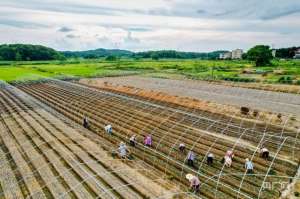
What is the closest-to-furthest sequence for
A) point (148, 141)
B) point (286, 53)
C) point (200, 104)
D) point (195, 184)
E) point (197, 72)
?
1. point (195, 184)
2. point (148, 141)
3. point (200, 104)
4. point (197, 72)
5. point (286, 53)

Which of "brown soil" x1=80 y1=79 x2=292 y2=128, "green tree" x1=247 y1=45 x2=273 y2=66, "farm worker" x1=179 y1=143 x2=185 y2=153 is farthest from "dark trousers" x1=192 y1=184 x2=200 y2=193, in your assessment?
"green tree" x1=247 y1=45 x2=273 y2=66

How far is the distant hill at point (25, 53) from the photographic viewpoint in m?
128

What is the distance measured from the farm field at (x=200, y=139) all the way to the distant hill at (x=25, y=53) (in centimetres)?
10090

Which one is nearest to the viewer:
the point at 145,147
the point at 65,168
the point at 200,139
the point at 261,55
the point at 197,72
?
the point at 65,168

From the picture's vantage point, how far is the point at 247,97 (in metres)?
36.6

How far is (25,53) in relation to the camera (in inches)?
5266

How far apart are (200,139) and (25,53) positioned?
12706cm

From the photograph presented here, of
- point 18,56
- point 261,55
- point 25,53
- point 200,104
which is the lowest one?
point 18,56

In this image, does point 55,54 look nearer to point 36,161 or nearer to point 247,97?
point 247,97

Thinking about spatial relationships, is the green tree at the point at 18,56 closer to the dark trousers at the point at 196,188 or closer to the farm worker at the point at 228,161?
the farm worker at the point at 228,161

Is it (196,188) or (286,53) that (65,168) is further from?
(286,53)

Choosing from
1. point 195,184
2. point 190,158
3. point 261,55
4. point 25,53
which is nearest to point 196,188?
point 195,184

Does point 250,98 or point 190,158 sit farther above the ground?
point 190,158

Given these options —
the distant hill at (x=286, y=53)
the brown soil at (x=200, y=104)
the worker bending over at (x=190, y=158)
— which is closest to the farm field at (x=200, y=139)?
the worker bending over at (x=190, y=158)
